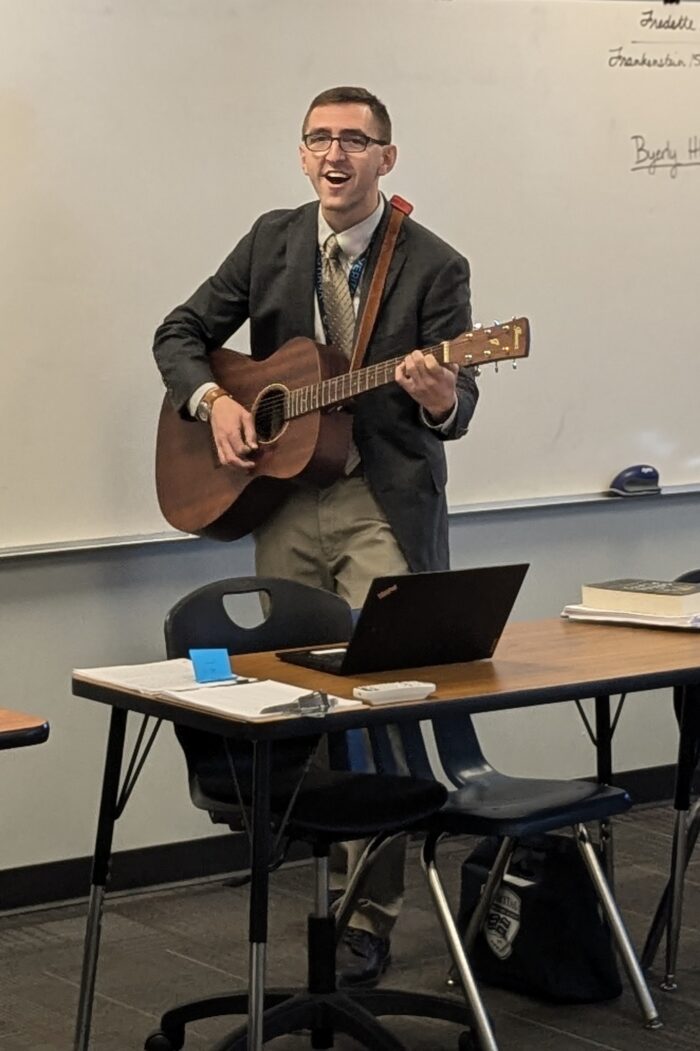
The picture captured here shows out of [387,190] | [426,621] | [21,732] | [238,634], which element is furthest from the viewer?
[387,190]

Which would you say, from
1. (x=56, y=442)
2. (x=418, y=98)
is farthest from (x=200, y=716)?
(x=418, y=98)

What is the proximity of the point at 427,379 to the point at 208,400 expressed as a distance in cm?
65

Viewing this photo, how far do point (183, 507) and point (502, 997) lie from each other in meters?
1.29

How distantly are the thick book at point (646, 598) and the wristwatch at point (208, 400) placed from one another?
2.92 feet

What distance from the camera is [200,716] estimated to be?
269 centimetres

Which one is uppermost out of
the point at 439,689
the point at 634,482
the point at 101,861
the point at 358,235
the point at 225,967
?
the point at 358,235

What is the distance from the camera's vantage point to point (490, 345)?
324 cm

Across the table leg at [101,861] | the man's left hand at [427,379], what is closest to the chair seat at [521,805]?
the table leg at [101,861]

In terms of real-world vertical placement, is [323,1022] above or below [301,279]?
below

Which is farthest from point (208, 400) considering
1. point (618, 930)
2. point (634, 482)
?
point (634, 482)

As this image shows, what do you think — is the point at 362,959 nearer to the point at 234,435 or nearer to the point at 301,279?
the point at 234,435

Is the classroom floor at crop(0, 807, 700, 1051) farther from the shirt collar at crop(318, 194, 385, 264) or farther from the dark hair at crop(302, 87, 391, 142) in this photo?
the dark hair at crop(302, 87, 391, 142)

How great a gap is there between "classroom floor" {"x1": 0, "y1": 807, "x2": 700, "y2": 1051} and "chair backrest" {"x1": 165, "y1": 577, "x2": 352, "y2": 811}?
1.87ft

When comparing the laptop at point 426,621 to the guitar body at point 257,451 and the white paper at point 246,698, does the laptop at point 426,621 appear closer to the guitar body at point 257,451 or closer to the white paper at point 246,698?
the white paper at point 246,698
